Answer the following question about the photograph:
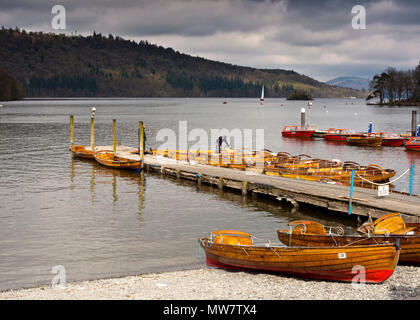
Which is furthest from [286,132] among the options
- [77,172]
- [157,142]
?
[77,172]

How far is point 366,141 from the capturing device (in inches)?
2514

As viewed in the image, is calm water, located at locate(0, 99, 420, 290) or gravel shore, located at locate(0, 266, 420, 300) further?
calm water, located at locate(0, 99, 420, 290)

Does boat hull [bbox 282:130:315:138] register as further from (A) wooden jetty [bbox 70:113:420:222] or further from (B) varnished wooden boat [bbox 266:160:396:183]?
(B) varnished wooden boat [bbox 266:160:396:183]

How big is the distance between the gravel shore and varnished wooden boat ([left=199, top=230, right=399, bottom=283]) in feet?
0.94

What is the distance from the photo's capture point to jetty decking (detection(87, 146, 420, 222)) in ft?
74.1

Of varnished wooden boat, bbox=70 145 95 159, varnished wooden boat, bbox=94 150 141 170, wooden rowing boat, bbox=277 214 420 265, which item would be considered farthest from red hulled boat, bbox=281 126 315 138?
wooden rowing boat, bbox=277 214 420 265

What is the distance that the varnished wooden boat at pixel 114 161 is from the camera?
133 ft

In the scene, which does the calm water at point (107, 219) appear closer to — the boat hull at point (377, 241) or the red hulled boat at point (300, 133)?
the boat hull at point (377, 241)

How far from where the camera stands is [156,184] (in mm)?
35875

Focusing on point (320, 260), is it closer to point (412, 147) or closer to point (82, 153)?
point (82, 153)

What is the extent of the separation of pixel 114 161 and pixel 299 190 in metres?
20.4

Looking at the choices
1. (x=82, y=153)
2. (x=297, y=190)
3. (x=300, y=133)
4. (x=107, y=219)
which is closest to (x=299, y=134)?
(x=300, y=133)

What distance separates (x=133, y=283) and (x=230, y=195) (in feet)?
53.4

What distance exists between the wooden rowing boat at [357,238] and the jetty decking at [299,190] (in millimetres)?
4356
